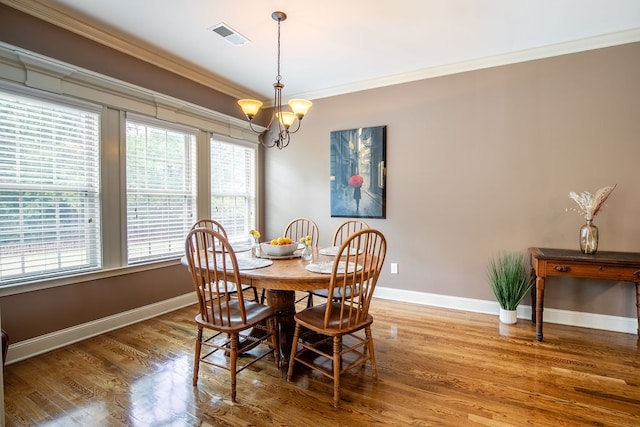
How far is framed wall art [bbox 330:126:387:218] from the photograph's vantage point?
12.6 feet

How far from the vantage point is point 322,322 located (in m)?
1.97

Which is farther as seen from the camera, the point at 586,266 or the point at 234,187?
the point at 234,187

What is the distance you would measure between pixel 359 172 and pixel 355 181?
123mm

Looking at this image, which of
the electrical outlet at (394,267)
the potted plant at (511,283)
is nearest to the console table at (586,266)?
the potted plant at (511,283)

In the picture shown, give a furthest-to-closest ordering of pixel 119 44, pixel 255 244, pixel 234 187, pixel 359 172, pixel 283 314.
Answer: pixel 234 187 → pixel 359 172 → pixel 119 44 → pixel 255 244 → pixel 283 314

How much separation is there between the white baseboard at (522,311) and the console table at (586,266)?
0.30 m

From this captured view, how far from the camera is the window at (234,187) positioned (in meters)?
4.03

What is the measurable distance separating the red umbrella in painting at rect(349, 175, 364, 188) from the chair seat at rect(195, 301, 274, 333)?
2177mm

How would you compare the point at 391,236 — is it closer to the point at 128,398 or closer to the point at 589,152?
the point at 589,152

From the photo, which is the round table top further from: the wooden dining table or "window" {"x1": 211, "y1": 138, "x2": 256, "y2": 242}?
"window" {"x1": 211, "y1": 138, "x2": 256, "y2": 242}

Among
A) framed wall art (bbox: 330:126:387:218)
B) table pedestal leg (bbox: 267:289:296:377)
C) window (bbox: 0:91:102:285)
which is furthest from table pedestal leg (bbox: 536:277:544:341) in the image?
window (bbox: 0:91:102:285)

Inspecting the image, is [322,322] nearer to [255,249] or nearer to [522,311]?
[255,249]

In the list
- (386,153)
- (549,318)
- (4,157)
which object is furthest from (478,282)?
(4,157)

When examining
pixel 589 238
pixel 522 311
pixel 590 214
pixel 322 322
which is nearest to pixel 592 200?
pixel 590 214
